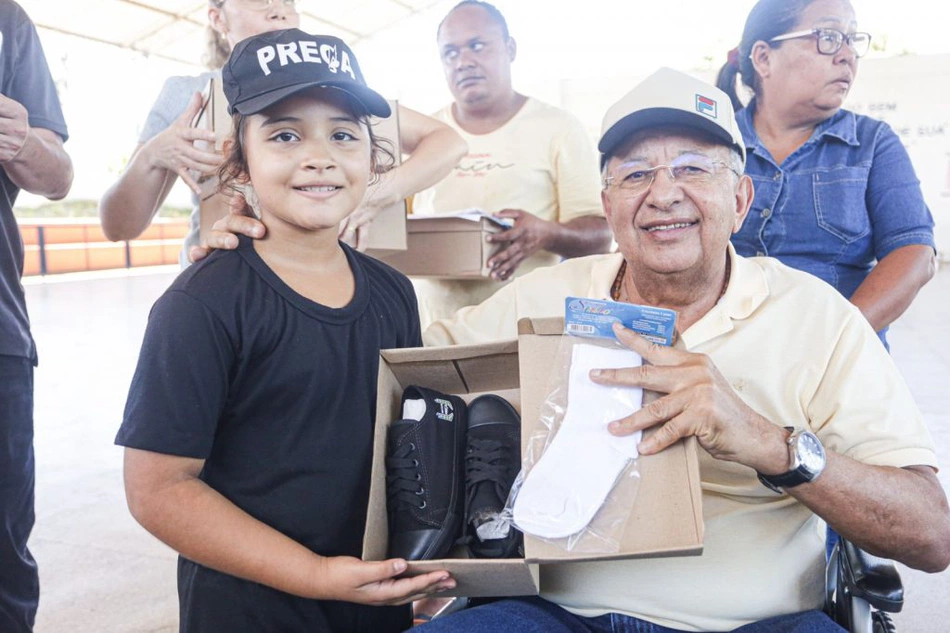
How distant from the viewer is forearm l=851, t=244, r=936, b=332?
174cm

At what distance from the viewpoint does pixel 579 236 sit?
247 cm

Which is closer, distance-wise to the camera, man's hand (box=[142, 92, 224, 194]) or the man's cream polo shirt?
the man's cream polo shirt

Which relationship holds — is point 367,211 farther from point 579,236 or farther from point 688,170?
point 579,236

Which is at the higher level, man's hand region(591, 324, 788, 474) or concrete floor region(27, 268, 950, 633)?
man's hand region(591, 324, 788, 474)

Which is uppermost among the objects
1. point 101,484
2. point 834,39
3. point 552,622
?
point 834,39

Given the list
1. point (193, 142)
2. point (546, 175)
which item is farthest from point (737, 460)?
point (546, 175)

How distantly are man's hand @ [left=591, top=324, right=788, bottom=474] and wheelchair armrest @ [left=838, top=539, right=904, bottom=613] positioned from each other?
0.68 feet

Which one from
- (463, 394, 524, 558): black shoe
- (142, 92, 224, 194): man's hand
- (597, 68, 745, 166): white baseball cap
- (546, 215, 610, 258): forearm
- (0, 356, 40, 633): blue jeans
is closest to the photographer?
(463, 394, 524, 558): black shoe

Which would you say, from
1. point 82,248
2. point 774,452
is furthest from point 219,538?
point 82,248

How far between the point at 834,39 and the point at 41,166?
5.67 ft

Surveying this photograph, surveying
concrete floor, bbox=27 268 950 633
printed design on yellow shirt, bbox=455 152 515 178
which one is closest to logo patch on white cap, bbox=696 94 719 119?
printed design on yellow shirt, bbox=455 152 515 178

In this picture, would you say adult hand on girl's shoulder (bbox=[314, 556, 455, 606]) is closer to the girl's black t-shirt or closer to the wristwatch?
the girl's black t-shirt

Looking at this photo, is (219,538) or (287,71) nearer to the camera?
(219,538)

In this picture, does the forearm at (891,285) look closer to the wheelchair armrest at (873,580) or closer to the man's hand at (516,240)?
the wheelchair armrest at (873,580)
